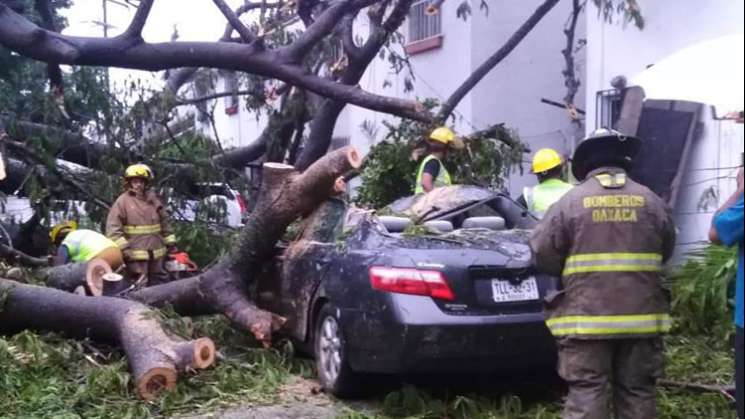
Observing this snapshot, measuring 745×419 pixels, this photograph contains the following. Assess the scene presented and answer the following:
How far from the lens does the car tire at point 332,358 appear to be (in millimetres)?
5664

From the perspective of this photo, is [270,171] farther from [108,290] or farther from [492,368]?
[492,368]

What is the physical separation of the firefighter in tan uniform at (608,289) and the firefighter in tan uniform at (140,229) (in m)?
5.30

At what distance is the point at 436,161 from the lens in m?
8.09

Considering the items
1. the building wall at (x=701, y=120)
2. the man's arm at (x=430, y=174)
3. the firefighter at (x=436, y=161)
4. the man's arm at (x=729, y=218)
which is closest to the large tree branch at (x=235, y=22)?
the firefighter at (x=436, y=161)

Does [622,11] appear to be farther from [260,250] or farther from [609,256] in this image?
[609,256]

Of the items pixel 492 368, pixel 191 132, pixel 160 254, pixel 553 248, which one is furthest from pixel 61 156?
pixel 553 248

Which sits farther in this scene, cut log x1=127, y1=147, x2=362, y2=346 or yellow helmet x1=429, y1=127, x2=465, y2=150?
yellow helmet x1=429, y1=127, x2=465, y2=150

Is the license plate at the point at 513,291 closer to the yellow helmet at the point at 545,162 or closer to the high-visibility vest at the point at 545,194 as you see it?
the high-visibility vest at the point at 545,194

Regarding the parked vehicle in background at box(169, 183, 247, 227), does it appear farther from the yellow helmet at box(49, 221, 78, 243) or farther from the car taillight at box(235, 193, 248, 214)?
the yellow helmet at box(49, 221, 78, 243)

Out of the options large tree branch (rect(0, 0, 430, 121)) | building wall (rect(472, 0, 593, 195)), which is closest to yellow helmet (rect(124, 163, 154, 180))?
large tree branch (rect(0, 0, 430, 121))

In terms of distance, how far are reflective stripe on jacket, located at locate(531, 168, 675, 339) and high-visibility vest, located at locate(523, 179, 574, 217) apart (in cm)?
272

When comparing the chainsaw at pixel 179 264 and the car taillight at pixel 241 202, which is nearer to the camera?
the chainsaw at pixel 179 264

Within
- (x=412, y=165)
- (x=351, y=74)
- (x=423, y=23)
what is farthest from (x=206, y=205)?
(x=423, y=23)

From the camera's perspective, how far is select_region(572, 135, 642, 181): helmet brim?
4285mm
